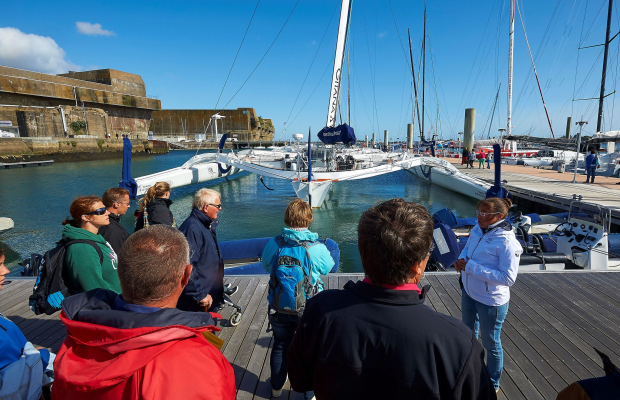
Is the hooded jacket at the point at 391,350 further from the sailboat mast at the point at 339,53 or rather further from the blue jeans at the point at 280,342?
the sailboat mast at the point at 339,53

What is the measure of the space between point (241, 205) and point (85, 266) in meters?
12.0

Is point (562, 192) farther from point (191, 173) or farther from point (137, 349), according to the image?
point (191, 173)

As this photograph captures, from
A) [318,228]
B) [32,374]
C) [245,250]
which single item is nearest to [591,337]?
[32,374]

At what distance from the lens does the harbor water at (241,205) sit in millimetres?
9273

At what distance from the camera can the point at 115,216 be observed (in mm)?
3152

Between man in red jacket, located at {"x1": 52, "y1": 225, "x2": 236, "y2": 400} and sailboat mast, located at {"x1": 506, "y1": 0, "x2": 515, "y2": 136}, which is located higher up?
sailboat mast, located at {"x1": 506, "y1": 0, "x2": 515, "y2": 136}

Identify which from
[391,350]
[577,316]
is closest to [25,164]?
[391,350]

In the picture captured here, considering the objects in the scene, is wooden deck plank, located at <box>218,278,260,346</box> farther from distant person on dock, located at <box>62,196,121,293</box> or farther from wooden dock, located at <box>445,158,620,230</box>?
wooden dock, located at <box>445,158,620,230</box>

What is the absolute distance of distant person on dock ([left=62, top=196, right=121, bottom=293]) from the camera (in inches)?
78.3

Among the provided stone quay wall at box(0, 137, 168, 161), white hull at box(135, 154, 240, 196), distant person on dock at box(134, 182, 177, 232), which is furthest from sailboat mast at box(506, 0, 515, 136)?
stone quay wall at box(0, 137, 168, 161)

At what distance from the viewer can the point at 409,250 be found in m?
0.99

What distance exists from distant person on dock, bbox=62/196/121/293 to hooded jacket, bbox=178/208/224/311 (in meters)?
0.50

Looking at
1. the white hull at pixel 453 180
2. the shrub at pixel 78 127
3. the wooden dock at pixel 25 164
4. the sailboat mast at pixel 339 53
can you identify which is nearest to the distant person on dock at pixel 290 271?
the white hull at pixel 453 180

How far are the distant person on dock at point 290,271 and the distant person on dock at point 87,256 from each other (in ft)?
3.54
